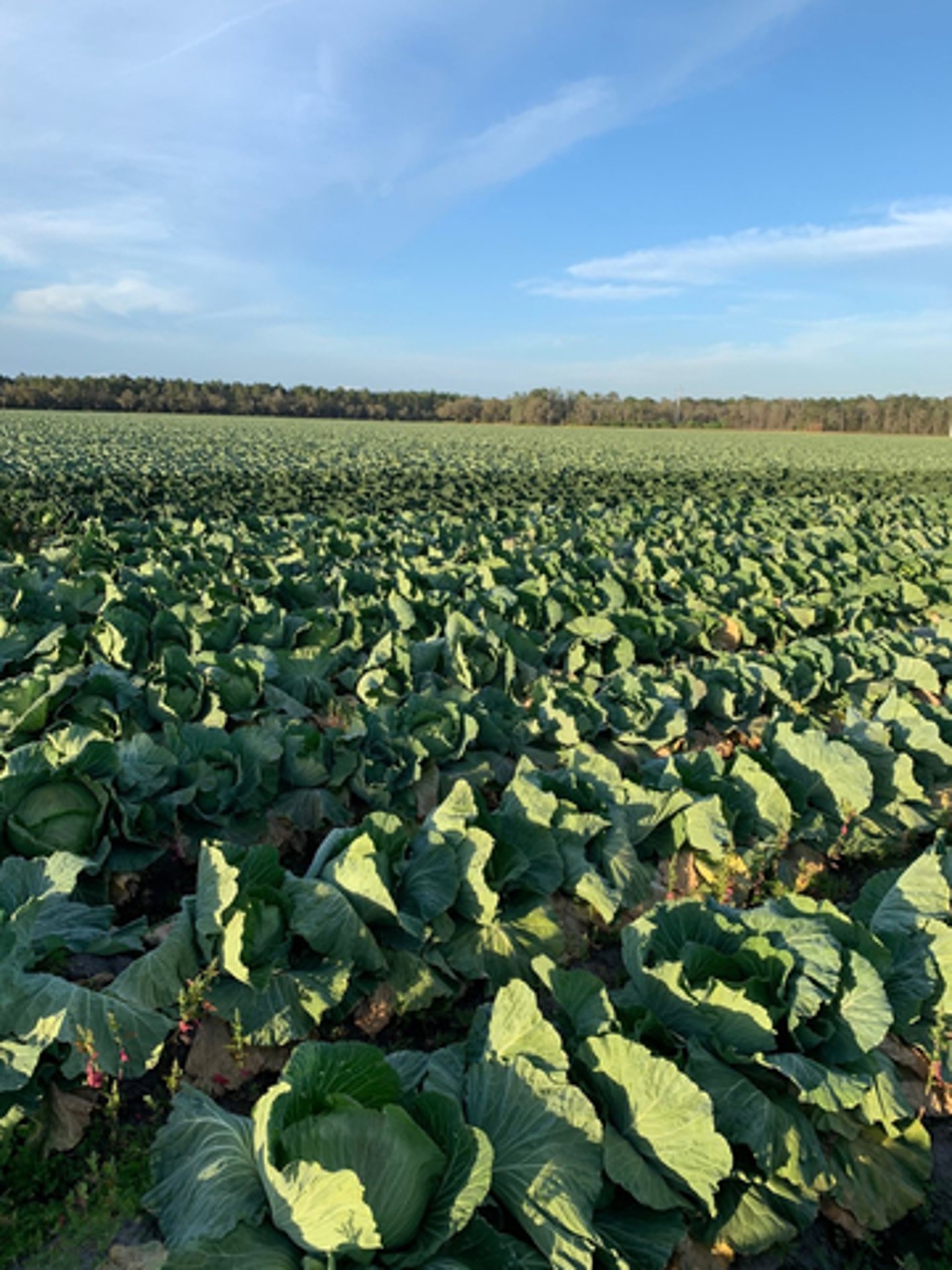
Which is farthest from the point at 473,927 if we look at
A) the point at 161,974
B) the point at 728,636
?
the point at 728,636

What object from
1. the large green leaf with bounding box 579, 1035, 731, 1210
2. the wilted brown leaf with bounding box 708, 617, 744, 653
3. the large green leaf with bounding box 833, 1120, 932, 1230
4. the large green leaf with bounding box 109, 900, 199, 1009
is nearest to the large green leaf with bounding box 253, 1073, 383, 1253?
the large green leaf with bounding box 579, 1035, 731, 1210

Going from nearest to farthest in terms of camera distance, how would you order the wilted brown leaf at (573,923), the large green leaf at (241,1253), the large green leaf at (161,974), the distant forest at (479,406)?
1. the large green leaf at (241,1253)
2. the large green leaf at (161,974)
3. the wilted brown leaf at (573,923)
4. the distant forest at (479,406)

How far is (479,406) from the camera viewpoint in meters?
114

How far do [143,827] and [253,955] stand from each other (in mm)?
1565

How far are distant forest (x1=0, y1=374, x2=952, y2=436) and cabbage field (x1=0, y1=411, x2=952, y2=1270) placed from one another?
90148mm

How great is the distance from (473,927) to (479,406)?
115 metres

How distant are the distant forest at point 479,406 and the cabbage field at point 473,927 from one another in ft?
296

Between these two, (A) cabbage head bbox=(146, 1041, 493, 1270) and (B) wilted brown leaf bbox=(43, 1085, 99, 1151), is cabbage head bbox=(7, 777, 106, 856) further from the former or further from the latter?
(A) cabbage head bbox=(146, 1041, 493, 1270)

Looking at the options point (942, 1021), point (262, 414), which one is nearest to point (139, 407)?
point (262, 414)

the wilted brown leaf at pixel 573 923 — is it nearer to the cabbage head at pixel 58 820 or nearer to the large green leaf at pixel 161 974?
the large green leaf at pixel 161 974

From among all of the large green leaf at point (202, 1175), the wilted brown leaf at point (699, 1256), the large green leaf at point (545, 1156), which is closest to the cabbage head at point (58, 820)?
the large green leaf at point (202, 1175)

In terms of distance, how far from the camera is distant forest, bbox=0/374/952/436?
88188mm

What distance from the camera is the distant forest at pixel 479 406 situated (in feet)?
289

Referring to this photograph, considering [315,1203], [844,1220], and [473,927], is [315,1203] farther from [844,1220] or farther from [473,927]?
[844,1220]
